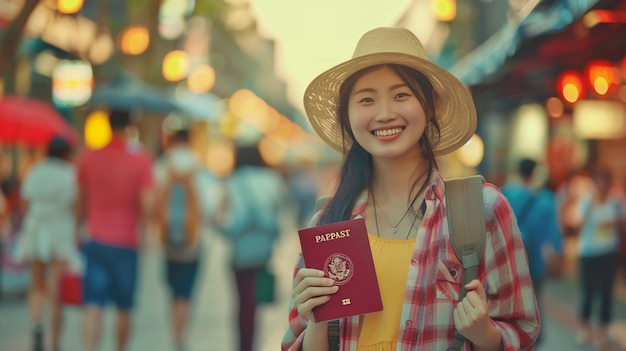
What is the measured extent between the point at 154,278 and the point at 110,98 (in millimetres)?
5423

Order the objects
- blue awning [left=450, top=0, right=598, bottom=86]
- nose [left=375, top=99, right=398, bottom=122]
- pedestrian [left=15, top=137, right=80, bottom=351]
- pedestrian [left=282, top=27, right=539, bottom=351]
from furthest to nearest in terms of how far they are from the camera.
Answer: pedestrian [left=15, top=137, right=80, bottom=351] → blue awning [left=450, top=0, right=598, bottom=86] → nose [left=375, top=99, right=398, bottom=122] → pedestrian [left=282, top=27, right=539, bottom=351]

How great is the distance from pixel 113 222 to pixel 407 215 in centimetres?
523

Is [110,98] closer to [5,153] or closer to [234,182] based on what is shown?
[234,182]

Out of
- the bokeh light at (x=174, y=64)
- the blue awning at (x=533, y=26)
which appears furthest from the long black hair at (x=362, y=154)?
the bokeh light at (x=174, y=64)

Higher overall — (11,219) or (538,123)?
(538,123)

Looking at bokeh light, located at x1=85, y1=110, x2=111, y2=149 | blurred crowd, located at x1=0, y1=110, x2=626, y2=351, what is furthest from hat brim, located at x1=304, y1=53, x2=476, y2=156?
bokeh light, located at x1=85, y1=110, x2=111, y2=149

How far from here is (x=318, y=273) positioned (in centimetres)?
267

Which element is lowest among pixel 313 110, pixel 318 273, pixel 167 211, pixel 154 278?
pixel 318 273

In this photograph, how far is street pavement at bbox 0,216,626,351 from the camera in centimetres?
956

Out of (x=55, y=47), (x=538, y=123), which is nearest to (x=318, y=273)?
(x=55, y=47)

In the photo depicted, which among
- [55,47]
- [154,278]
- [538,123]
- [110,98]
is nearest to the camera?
[110,98]

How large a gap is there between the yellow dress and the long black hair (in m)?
0.22

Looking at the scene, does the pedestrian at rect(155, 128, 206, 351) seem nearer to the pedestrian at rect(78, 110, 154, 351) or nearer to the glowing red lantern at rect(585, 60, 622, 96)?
the pedestrian at rect(78, 110, 154, 351)

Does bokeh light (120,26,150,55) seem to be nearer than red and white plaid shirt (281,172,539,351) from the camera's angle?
No
